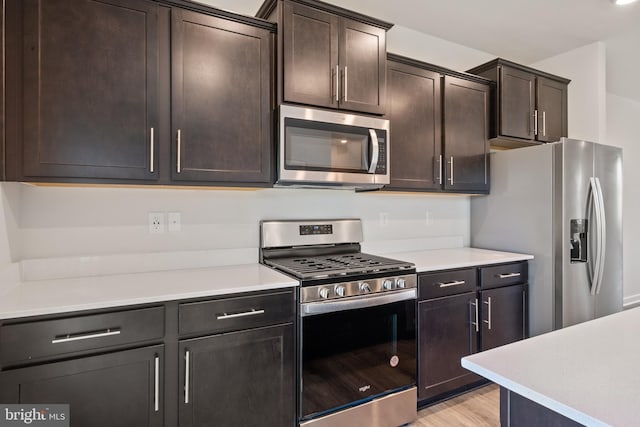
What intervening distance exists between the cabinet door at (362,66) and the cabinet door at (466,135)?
701mm

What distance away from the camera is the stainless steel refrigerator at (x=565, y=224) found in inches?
98.2

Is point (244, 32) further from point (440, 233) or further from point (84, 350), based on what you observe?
point (440, 233)

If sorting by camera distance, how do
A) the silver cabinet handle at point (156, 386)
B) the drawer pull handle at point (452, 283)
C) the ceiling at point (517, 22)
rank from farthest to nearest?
the ceiling at point (517, 22) → the drawer pull handle at point (452, 283) → the silver cabinet handle at point (156, 386)

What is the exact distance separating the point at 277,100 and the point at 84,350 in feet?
4.90

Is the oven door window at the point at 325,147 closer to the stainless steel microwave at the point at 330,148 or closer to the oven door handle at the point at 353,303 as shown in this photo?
the stainless steel microwave at the point at 330,148

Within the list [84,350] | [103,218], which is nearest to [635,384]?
[84,350]

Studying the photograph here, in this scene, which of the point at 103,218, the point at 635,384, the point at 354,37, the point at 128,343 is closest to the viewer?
the point at 635,384

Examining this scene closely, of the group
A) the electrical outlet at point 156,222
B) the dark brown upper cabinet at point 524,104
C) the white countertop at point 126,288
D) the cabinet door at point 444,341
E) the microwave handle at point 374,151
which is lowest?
the cabinet door at point 444,341

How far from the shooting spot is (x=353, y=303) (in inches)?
72.7

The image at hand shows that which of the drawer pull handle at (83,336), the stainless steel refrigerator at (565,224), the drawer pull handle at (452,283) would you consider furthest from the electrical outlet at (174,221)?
the stainless steel refrigerator at (565,224)

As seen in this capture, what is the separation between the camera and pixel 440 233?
3080 millimetres

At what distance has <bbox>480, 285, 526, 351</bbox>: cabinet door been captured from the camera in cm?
243

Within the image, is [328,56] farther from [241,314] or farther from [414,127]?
[241,314]

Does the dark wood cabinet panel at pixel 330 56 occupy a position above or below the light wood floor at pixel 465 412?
above
